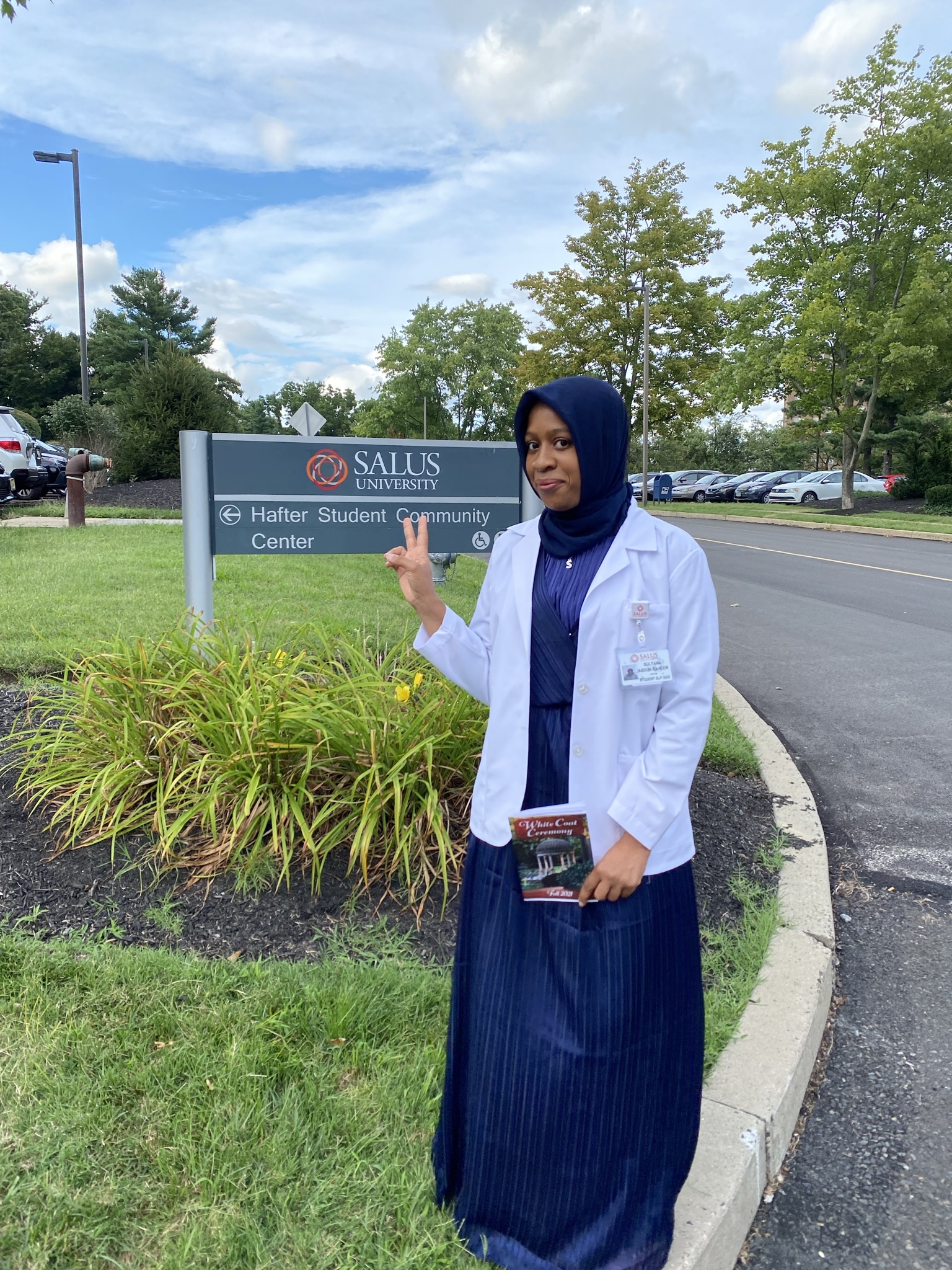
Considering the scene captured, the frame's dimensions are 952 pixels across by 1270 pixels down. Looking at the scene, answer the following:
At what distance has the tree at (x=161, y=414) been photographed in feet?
67.6

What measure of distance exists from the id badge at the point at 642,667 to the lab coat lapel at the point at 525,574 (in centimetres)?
20

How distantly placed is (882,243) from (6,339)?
47.3m

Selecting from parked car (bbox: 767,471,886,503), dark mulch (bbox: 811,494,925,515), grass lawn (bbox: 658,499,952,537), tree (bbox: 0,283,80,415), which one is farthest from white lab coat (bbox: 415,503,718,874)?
tree (bbox: 0,283,80,415)

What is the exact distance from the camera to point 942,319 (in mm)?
22172

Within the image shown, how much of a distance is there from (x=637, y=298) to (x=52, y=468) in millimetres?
24959

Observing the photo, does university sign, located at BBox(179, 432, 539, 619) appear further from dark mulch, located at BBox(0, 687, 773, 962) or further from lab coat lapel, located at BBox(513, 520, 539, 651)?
lab coat lapel, located at BBox(513, 520, 539, 651)

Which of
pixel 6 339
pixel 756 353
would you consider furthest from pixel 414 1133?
pixel 6 339

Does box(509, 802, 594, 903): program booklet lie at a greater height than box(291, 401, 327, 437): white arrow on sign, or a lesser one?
lesser

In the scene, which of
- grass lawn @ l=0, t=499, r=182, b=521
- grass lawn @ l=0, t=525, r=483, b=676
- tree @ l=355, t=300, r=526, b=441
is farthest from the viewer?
tree @ l=355, t=300, r=526, b=441

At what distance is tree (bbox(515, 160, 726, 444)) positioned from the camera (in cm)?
3491

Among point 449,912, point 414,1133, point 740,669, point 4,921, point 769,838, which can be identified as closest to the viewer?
point 414,1133

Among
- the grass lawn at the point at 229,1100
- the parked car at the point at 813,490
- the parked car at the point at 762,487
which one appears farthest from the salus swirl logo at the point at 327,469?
the parked car at the point at 762,487

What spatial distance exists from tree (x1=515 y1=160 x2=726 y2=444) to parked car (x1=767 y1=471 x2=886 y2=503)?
4588 mm

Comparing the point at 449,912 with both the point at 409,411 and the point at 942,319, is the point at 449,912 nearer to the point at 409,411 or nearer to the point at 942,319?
the point at 942,319
